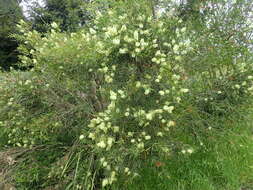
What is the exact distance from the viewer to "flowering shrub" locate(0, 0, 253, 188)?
70.0 inches

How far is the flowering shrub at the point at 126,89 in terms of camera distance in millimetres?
1777

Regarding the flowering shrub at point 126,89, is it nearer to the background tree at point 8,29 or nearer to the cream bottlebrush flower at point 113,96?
the cream bottlebrush flower at point 113,96

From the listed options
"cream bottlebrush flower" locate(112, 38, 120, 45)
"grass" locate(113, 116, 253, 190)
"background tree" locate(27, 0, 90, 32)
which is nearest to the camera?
"cream bottlebrush flower" locate(112, 38, 120, 45)

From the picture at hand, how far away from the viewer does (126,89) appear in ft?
6.08

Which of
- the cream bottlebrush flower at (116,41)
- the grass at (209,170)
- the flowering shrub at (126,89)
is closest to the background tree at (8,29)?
the flowering shrub at (126,89)

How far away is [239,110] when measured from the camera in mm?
2381

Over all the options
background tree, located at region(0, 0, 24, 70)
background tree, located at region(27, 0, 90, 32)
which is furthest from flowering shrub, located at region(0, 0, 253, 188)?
background tree, located at region(0, 0, 24, 70)

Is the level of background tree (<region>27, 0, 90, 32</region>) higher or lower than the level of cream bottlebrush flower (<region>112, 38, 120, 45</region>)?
higher

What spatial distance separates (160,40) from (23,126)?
1803 millimetres

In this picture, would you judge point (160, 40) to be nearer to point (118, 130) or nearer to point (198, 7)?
point (118, 130)

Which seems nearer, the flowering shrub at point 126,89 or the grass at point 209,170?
the flowering shrub at point 126,89

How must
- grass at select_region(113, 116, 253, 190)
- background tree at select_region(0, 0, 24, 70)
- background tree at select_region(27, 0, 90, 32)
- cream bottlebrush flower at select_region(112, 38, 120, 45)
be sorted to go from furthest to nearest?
background tree at select_region(0, 0, 24, 70)
background tree at select_region(27, 0, 90, 32)
grass at select_region(113, 116, 253, 190)
cream bottlebrush flower at select_region(112, 38, 120, 45)

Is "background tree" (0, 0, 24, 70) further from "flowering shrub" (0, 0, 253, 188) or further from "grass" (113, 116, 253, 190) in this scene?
"grass" (113, 116, 253, 190)

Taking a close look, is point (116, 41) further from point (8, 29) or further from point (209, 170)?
point (8, 29)
